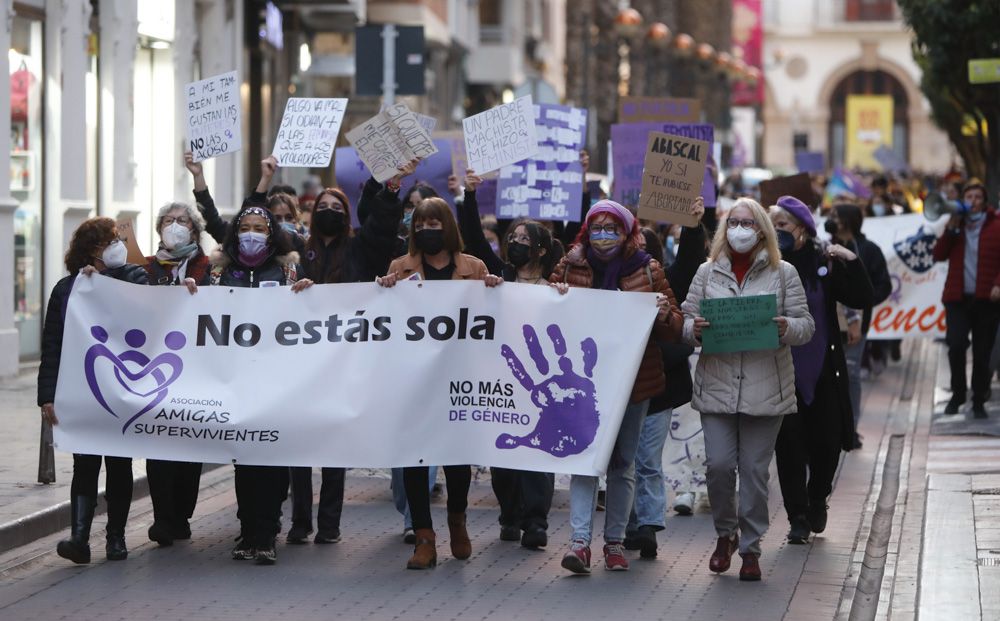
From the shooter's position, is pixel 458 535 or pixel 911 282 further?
pixel 911 282

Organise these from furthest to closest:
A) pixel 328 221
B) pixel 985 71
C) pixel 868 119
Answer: pixel 868 119
pixel 985 71
pixel 328 221

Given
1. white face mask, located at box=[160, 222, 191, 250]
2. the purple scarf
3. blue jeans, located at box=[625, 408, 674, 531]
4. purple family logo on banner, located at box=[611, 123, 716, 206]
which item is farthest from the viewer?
purple family logo on banner, located at box=[611, 123, 716, 206]

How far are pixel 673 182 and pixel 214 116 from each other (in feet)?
10.4

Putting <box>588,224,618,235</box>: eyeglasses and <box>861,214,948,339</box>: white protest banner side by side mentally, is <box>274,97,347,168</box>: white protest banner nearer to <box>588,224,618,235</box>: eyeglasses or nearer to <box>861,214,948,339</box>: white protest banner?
<box>588,224,618,235</box>: eyeglasses

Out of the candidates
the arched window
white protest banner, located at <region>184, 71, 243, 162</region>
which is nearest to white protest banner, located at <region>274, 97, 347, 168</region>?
white protest banner, located at <region>184, 71, 243, 162</region>

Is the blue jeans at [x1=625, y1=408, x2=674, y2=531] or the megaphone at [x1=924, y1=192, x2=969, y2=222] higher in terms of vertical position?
the megaphone at [x1=924, y1=192, x2=969, y2=222]

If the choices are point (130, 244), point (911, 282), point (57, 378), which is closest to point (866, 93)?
point (911, 282)

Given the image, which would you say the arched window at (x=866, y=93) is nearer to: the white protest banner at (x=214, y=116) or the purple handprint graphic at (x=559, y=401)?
the white protest banner at (x=214, y=116)

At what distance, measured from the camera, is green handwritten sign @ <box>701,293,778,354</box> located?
8.84m

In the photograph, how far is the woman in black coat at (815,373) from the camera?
32.4ft

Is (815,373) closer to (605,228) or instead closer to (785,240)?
(785,240)

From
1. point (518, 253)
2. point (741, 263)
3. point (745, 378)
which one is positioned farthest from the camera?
point (518, 253)

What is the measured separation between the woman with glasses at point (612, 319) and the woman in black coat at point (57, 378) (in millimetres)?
2183

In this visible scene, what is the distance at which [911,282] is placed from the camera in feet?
60.8
